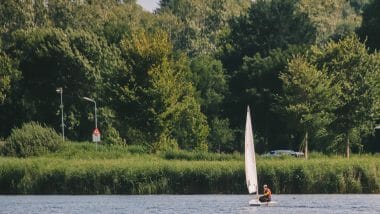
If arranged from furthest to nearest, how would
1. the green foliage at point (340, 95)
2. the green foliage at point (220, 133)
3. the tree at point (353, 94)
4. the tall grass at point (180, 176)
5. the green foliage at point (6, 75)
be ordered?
the green foliage at point (220, 133)
the green foliage at point (6, 75)
the green foliage at point (340, 95)
the tree at point (353, 94)
the tall grass at point (180, 176)

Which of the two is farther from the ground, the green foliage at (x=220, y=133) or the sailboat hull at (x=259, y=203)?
the green foliage at (x=220, y=133)

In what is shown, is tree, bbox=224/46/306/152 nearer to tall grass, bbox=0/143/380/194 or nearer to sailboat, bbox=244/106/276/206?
tall grass, bbox=0/143/380/194

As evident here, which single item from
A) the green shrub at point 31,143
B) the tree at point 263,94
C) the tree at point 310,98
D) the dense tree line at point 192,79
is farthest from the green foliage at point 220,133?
the green shrub at point 31,143

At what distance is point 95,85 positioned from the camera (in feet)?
387

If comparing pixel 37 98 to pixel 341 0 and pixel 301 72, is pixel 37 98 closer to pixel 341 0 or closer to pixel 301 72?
pixel 301 72

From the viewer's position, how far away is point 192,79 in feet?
378

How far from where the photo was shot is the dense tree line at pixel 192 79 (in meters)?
89.8

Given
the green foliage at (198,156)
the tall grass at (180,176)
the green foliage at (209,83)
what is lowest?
the tall grass at (180,176)

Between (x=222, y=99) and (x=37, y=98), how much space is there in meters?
17.9

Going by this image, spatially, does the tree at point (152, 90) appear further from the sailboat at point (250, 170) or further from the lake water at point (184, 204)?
the sailboat at point (250, 170)

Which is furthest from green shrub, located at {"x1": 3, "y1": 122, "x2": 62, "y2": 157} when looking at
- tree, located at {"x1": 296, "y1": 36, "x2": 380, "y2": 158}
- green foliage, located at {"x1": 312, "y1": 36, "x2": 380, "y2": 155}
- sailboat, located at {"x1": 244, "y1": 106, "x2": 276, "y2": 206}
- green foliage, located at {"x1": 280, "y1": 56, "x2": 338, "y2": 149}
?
sailboat, located at {"x1": 244, "y1": 106, "x2": 276, "y2": 206}

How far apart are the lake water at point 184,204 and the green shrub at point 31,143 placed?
15278mm

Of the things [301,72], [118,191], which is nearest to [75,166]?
[118,191]

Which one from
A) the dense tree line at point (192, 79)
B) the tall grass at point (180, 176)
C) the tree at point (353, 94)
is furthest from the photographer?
the dense tree line at point (192, 79)
